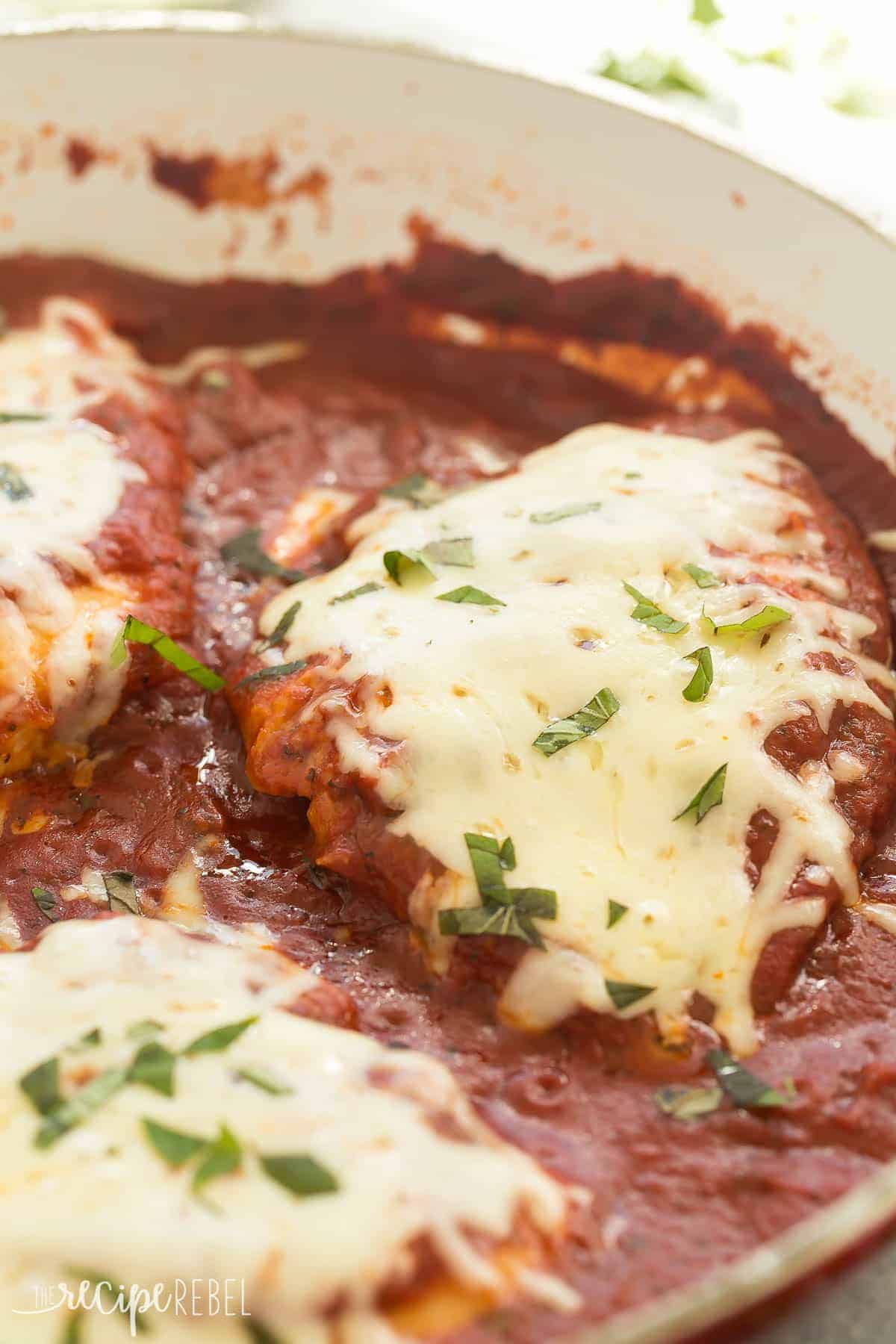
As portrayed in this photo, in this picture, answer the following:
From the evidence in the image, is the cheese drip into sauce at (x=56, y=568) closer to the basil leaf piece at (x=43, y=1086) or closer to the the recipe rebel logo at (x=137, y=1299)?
the basil leaf piece at (x=43, y=1086)

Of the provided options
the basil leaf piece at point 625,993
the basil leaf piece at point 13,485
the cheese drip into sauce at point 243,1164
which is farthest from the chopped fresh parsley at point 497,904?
the basil leaf piece at point 13,485

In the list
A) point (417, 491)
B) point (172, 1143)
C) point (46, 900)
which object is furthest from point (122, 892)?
point (417, 491)

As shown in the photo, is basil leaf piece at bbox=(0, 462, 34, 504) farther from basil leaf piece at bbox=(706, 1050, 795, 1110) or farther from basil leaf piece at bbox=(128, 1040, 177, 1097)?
basil leaf piece at bbox=(706, 1050, 795, 1110)

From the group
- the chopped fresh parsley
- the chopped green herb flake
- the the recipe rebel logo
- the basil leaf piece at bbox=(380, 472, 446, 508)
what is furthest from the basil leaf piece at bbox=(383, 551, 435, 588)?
the the recipe rebel logo

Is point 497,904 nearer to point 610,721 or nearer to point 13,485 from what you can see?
point 610,721

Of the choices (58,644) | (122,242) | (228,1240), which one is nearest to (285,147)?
(122,242)

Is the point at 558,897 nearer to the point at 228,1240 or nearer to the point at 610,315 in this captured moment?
the point at 228,1240
